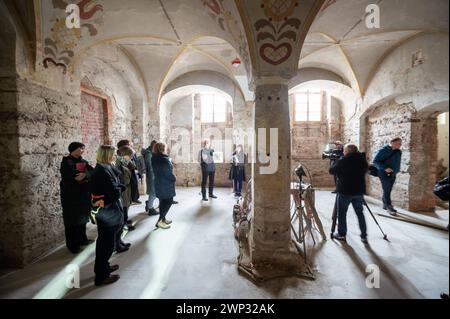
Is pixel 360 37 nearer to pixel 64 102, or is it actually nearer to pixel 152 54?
pixel 152 54

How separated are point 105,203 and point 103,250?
56cm

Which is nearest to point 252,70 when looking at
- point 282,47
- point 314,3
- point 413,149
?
point 282,47

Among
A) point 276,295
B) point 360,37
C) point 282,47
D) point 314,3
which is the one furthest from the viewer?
point 360,37

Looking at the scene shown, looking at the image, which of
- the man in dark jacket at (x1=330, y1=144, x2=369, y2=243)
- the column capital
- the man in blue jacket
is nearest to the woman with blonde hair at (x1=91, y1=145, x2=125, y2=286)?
the column capital

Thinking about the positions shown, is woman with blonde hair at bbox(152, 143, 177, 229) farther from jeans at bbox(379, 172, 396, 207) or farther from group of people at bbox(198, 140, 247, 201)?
jeans at bbox(379, 172, 396, 207)

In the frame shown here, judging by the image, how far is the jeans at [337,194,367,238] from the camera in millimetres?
3238

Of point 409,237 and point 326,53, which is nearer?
point 409,237

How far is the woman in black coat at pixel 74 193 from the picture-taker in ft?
9.65

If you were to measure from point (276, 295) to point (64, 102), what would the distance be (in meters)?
4.19

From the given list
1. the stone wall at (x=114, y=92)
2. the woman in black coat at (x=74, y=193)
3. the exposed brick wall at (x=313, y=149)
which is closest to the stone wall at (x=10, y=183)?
the woman in black coat at (x=74, y=193)

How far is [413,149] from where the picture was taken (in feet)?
16.2

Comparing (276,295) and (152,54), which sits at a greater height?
(152,54)

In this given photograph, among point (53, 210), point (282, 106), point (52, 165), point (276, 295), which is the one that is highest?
point (282, 106)

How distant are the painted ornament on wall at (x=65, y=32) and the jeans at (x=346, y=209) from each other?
4898mm
